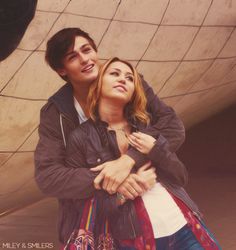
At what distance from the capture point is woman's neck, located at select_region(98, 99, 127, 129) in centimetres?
A: 81

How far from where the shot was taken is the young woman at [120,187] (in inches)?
30.5

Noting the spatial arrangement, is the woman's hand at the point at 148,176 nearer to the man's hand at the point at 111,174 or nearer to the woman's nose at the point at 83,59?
the man's hand at the point at 111,174

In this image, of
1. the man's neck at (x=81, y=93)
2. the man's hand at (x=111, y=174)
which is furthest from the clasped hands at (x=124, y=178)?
the man's neck at (x=81, y=93)

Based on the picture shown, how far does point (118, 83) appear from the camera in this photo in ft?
2.60

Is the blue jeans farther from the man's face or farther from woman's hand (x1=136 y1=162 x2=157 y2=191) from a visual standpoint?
the man's face

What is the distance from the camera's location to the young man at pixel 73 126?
772 millimetres

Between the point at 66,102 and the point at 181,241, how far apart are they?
0.25m

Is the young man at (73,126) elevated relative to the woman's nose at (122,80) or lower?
lower

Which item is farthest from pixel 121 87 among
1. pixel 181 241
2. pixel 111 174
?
pixel 181 241

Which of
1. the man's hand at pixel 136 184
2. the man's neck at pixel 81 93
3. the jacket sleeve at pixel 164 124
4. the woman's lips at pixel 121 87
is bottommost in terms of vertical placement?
the man's hand at pixel 136 184

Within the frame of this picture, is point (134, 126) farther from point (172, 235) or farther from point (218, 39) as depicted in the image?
point (218, 39)

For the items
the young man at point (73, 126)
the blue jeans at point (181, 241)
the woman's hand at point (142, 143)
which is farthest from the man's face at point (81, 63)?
the blue jeans at point (181, 241)

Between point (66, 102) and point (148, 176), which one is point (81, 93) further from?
point (148, 176)

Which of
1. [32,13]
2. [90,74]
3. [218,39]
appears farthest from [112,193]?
[218,39]
